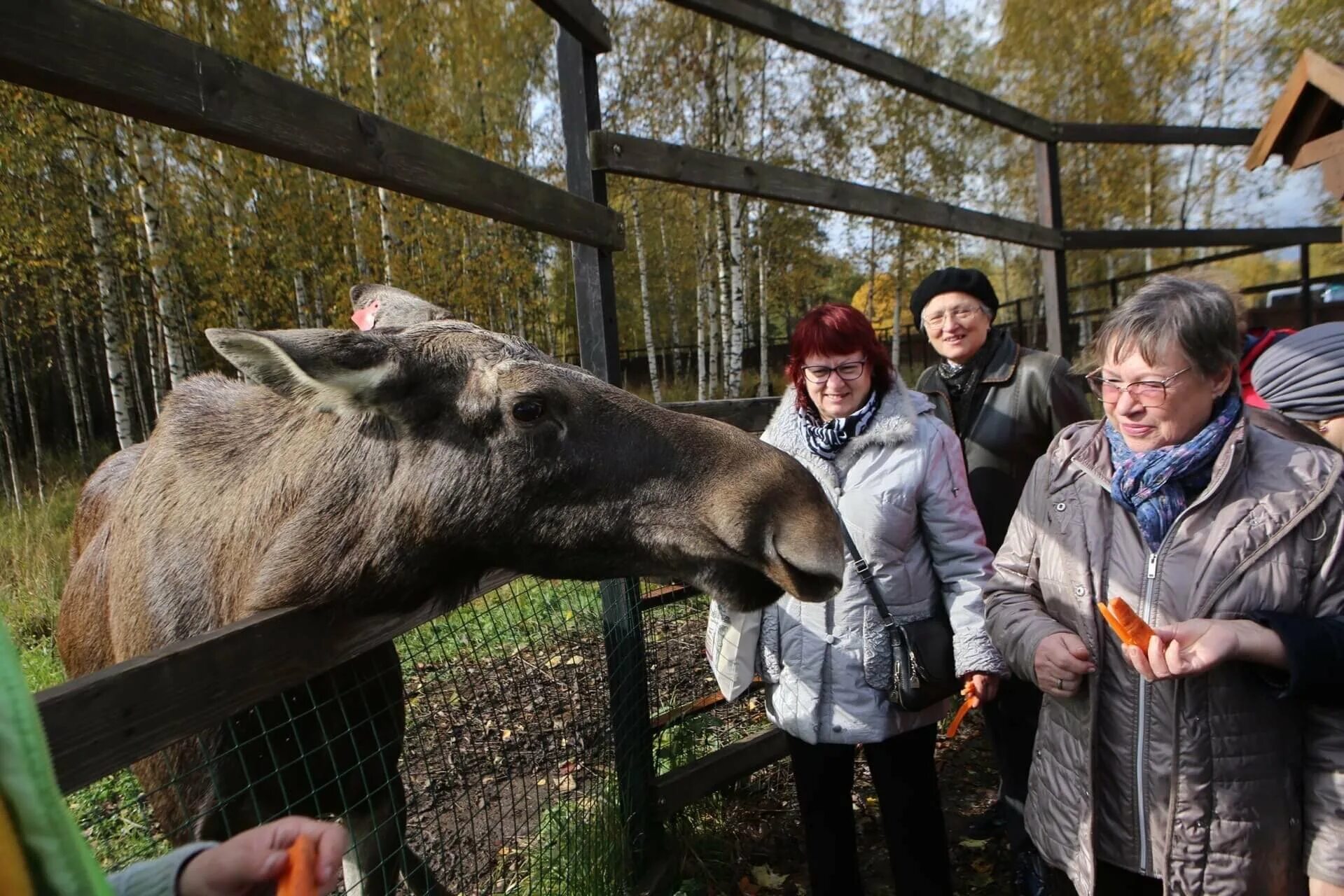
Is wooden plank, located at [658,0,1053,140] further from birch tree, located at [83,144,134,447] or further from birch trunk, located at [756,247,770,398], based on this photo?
birch trunk, located at [756,247,770,398]

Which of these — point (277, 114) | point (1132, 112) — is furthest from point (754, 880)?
point (1132, 112)

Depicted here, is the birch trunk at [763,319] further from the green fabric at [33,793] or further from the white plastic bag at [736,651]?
the green fabric at [33,793]

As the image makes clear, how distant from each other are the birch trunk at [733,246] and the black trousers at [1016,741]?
38.0 feet

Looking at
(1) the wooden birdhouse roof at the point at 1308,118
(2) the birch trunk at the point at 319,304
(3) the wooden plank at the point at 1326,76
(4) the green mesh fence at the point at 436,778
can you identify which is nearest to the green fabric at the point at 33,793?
(4) the green mesh fence at the point at 436,778

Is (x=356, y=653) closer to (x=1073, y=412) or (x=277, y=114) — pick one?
(x=277, y=114)

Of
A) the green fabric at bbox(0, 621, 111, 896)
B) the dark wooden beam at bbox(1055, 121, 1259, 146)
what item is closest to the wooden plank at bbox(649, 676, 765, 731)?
the green fabric at bbox(0, 621, 111, 896)

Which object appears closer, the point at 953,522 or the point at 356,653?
the point at 356,653

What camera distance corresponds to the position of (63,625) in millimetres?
2947

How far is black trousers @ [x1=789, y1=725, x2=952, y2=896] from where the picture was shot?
2.51 m

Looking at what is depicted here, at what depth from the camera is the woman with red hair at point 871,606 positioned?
2.42 meters

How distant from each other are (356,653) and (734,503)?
1.03 meters

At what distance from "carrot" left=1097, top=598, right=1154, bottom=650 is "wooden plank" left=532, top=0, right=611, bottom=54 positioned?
248 cm

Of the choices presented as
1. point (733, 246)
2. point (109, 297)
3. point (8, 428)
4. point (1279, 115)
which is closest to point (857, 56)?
point (1279, 115)

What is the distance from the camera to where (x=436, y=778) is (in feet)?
A: 11.9
